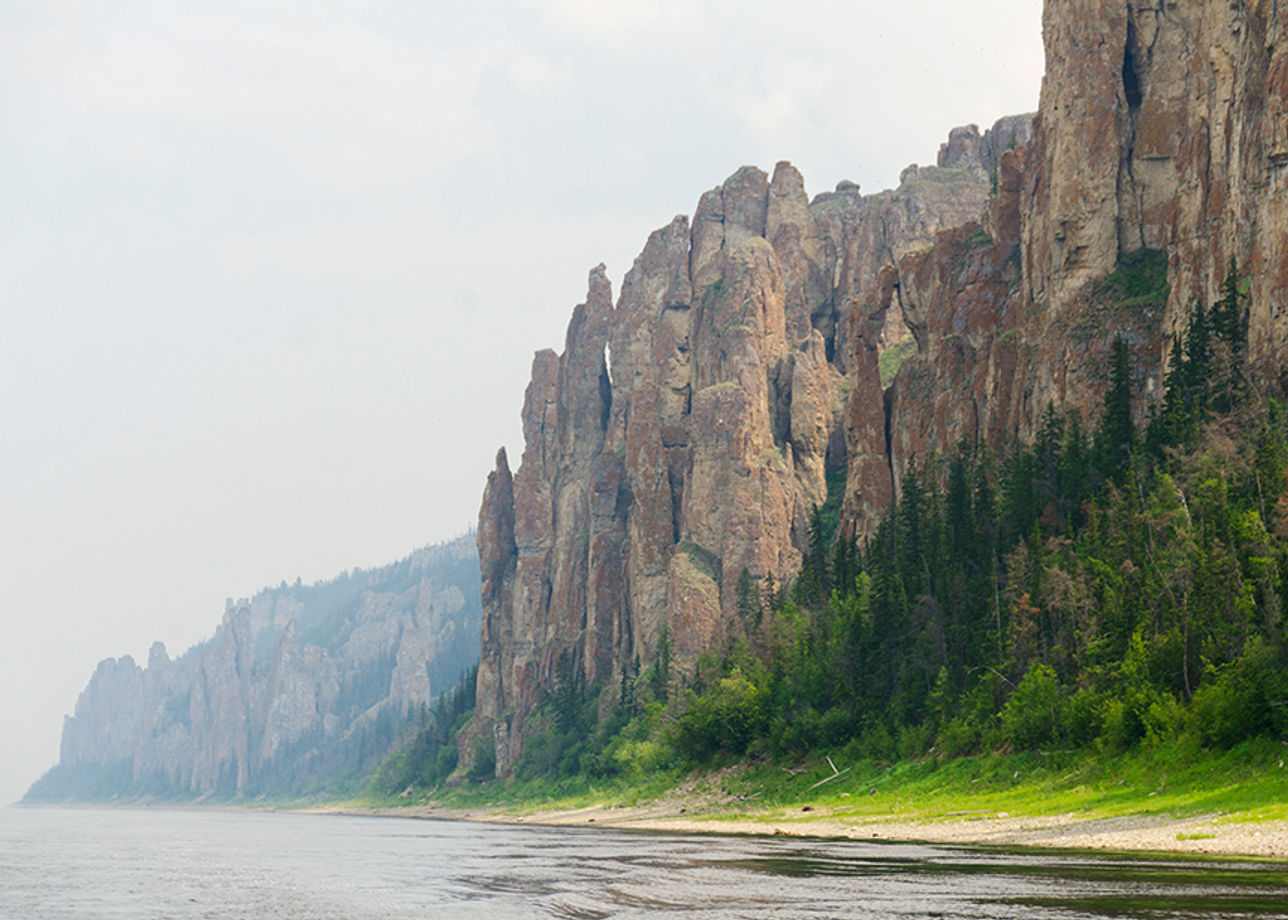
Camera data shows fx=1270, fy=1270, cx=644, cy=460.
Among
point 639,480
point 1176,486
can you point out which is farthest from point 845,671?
point 639,480

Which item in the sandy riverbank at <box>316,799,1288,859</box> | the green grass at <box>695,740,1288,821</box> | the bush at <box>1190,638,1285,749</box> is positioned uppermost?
the bush at <box>1190,638,1285,749</box>

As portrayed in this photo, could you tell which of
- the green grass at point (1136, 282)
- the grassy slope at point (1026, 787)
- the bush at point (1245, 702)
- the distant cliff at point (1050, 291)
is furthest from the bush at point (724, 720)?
the bush at point (1245, 702)

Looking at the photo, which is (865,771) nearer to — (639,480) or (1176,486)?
(1176,486)

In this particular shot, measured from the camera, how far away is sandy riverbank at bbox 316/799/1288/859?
131ft

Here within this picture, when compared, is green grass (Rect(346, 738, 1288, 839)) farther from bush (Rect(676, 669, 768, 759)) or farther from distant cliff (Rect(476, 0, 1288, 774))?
distant cliff (Rect(476, 0, 1288, 774))

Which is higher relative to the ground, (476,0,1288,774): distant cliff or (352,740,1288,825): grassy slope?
(476,0,1288,774): distant cliff

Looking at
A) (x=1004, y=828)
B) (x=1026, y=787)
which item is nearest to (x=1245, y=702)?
(x=1004, y=828)

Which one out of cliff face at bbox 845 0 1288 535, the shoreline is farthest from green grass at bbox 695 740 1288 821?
cliff face at bbox 845 0 1288 535

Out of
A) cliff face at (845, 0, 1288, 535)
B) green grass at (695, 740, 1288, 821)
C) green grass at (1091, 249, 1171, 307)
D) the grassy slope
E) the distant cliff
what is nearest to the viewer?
green grass at (695, 740, 1288, 821)

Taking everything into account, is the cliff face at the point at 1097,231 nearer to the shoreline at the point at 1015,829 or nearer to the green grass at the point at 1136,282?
the green grass at the point at 1136,282

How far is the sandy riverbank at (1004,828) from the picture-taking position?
3997 centimetres

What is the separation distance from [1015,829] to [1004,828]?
924 mm

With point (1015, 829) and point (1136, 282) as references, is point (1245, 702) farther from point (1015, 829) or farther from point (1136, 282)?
point (1136, 282)

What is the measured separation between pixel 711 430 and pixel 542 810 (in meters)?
61.0
